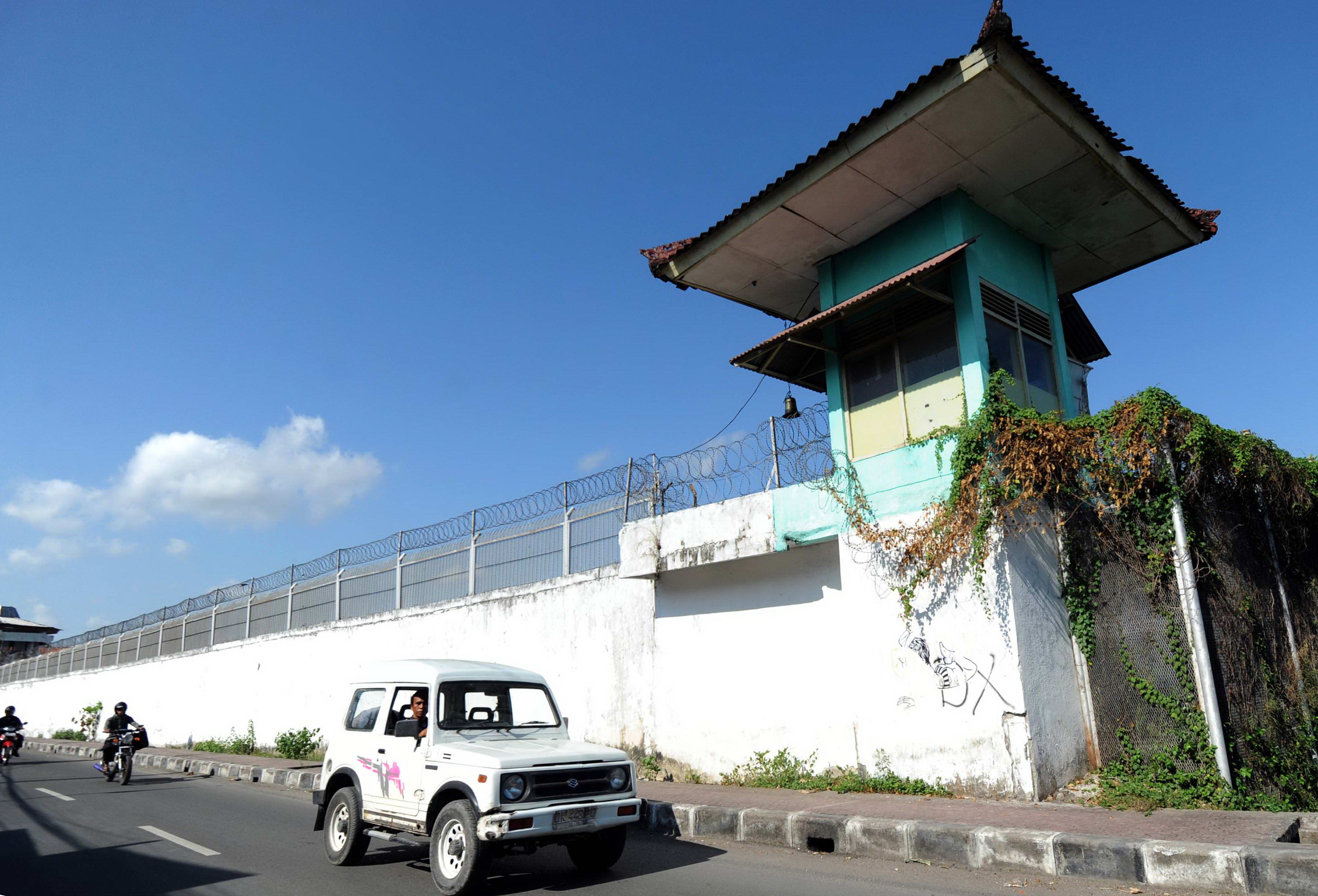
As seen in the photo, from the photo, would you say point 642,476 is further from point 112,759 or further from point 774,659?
point 112,759

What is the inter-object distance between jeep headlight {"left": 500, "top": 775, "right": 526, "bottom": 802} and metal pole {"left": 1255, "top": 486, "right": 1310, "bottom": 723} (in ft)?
25.4

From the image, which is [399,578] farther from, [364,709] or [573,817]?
[573,817]

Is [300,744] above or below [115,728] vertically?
below

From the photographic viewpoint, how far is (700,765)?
11.1 metres

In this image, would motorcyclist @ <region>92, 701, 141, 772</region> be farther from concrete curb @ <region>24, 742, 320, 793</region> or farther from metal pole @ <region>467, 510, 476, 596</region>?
metal pole @ <region>467, 510, 476, 596</region>

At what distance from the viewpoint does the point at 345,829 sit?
711cm

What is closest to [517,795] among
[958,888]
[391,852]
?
[391,852]

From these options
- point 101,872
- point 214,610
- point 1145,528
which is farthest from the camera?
point 214,610

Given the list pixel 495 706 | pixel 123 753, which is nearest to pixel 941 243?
pixel 495 706

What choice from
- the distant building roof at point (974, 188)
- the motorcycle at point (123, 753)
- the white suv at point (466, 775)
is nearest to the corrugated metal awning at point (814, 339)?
the distant building roof at point (974, 188)

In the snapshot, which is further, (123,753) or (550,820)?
(123,753)

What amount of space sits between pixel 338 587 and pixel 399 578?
2.84 meters

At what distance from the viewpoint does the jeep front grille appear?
19.6 feet

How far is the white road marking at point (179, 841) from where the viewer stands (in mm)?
7676
